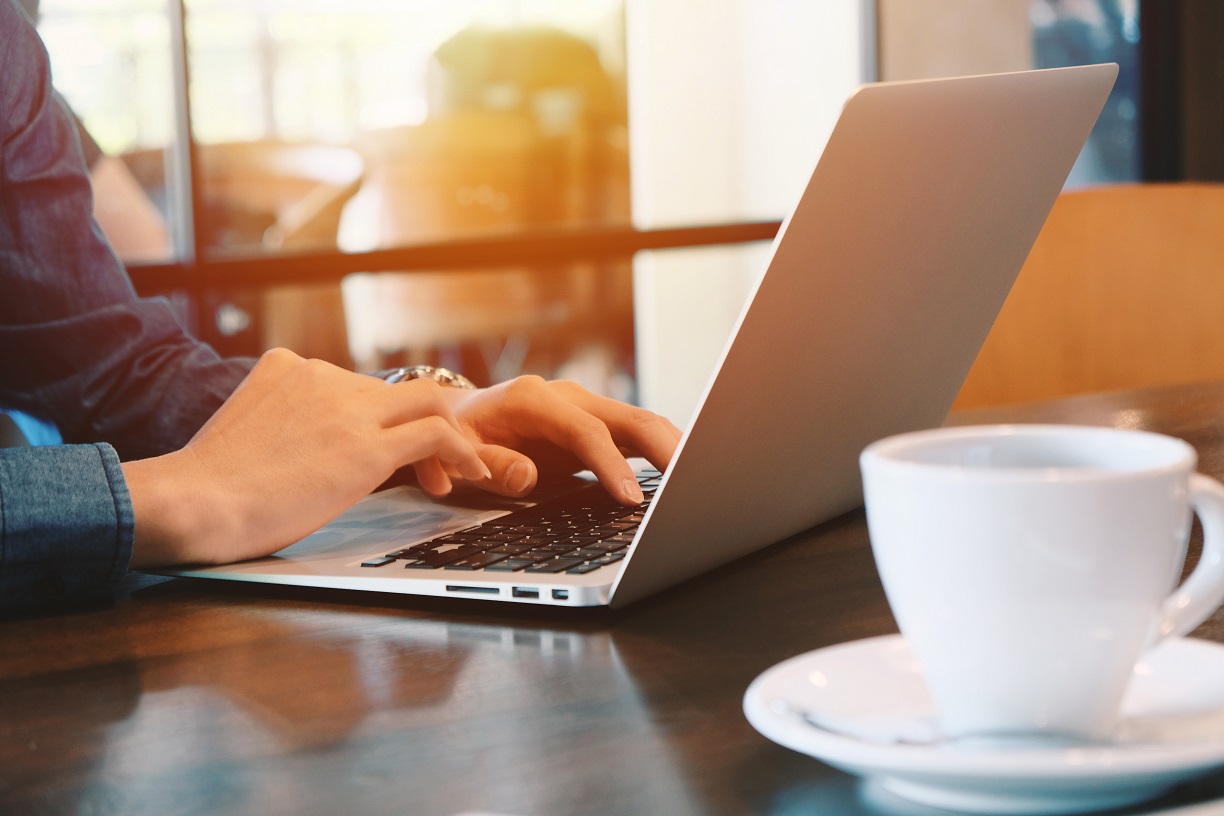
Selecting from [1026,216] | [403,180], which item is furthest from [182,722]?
[403,180]

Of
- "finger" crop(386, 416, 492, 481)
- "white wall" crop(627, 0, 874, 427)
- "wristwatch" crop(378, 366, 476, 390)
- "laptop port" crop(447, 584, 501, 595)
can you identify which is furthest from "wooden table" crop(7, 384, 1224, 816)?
"white wall" crop(627, 0, 874, 427)

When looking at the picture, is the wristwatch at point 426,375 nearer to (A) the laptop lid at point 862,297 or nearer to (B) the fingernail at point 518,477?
Result: (B) the fingernail at point 518,477

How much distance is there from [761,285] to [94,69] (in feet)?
12.3

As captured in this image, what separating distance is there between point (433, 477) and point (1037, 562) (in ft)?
1.68

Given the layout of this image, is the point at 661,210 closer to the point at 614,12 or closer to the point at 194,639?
the point at 614,12

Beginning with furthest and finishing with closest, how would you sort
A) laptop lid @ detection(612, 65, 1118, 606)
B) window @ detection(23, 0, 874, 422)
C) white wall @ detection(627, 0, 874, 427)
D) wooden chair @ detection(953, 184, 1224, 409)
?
white wall @ detection(627, 0, 874, 427), window @ detection(23, 0, 874, 422), wooden chair @ detection(953, 184, 1224, 409), laptop lid @ detection(612, 65, 1118, 606)

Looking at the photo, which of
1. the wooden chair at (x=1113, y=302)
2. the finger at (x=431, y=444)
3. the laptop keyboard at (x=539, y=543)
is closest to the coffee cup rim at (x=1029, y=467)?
the laptop keyboard at (x=539, y=543)

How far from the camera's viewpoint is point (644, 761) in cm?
37

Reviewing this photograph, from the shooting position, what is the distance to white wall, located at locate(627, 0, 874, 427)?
14.9 ft

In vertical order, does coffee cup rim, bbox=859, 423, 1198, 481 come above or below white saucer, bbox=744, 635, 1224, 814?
above

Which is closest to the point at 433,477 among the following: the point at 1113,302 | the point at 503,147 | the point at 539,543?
the point at 539,543

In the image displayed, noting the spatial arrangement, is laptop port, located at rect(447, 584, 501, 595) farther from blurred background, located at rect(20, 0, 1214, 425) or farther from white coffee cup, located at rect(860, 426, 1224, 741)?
blurred background, located at rect(20, 0, 1214, 425)

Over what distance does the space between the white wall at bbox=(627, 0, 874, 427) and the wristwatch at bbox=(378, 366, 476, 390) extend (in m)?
3.48

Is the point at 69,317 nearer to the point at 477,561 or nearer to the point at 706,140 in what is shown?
the point at 477,561
